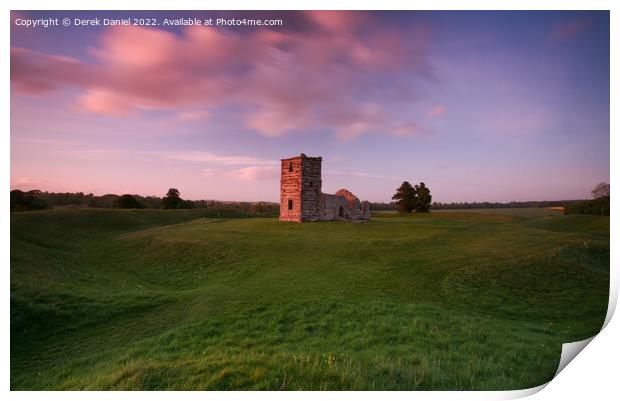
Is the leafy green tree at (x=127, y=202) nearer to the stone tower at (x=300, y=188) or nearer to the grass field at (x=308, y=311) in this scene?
the grass field at (x=308, y=311)

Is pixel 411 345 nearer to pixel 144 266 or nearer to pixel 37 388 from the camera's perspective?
pixel 37 388

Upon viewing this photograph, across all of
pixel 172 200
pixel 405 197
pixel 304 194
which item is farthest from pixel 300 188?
pixel 172 200

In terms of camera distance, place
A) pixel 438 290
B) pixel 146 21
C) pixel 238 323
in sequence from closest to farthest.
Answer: pixel 238 323 < pixel 146 21 < pixel 438 290

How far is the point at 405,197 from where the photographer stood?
3039cm

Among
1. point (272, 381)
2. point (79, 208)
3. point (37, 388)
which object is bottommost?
point (37, 388)

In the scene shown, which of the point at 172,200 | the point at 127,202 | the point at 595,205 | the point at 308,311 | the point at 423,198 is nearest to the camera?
the point at 308,311

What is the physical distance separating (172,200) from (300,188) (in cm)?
1989

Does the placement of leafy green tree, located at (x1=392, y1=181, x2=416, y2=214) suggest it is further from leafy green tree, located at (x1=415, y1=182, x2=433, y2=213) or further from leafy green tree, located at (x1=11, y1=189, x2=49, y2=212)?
leafy green tree, located at (x1=11, y1=189, x2=49, y2=212)

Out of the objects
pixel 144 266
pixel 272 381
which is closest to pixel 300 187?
pixel 144 266

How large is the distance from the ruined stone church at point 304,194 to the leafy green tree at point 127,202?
62.4 ft

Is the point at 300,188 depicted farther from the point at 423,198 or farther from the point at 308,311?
the point at 308,311

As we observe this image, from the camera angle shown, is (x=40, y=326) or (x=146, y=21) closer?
(x=40, y=326)
